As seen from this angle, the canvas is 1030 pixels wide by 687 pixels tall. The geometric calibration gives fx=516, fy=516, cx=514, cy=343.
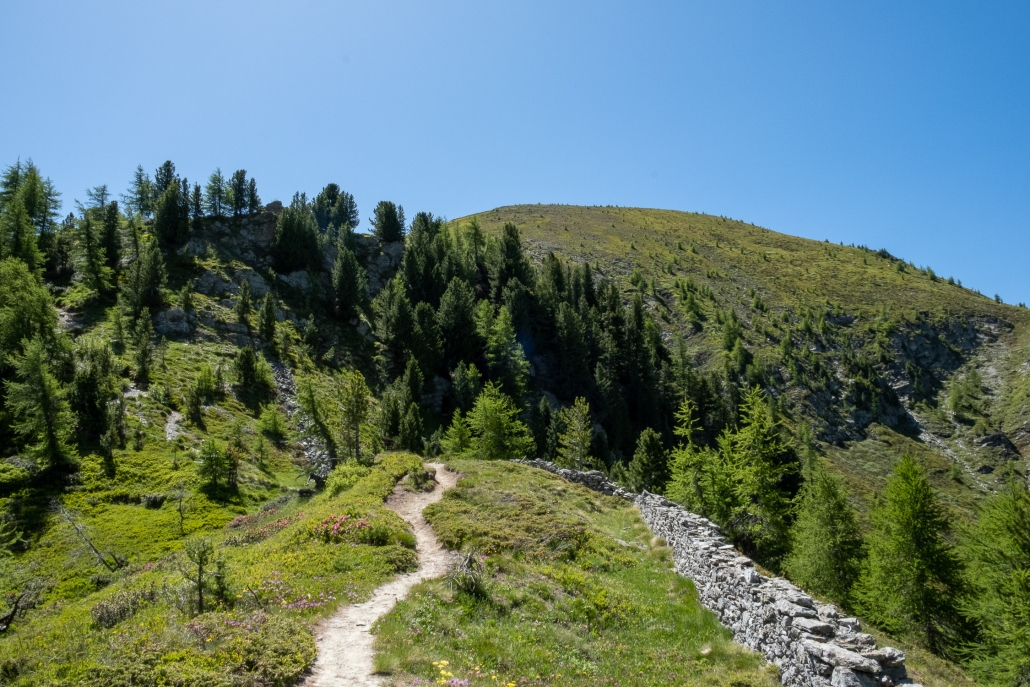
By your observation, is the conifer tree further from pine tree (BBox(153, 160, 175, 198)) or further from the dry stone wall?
the dry stone wall

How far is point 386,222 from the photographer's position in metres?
108

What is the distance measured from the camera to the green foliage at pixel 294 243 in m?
91.7

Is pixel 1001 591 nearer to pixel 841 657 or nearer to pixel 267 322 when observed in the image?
pixel 841 657

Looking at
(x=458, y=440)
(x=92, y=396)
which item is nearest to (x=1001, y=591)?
(x=458, y=440)

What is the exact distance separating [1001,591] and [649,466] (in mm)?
25989

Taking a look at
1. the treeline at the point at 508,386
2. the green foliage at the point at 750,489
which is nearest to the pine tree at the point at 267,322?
the treeline at the point at 508,386

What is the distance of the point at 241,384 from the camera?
58.6 meters

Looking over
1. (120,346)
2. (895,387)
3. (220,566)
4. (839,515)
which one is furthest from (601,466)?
(895,387)

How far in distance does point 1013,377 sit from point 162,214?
172664 millimetres

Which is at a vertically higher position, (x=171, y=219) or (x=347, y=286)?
(x=171, y=219)

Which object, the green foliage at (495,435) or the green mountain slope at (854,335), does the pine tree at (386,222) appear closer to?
the green mountain slope at (854,335)

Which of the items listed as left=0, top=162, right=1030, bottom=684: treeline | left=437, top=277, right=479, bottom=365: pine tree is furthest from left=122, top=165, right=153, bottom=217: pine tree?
left=437, top=277, right=479, bottom=365: pine tree

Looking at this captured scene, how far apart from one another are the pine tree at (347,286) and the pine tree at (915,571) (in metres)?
76.7

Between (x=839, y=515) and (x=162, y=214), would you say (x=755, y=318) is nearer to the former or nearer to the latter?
(x=839, y=515)
